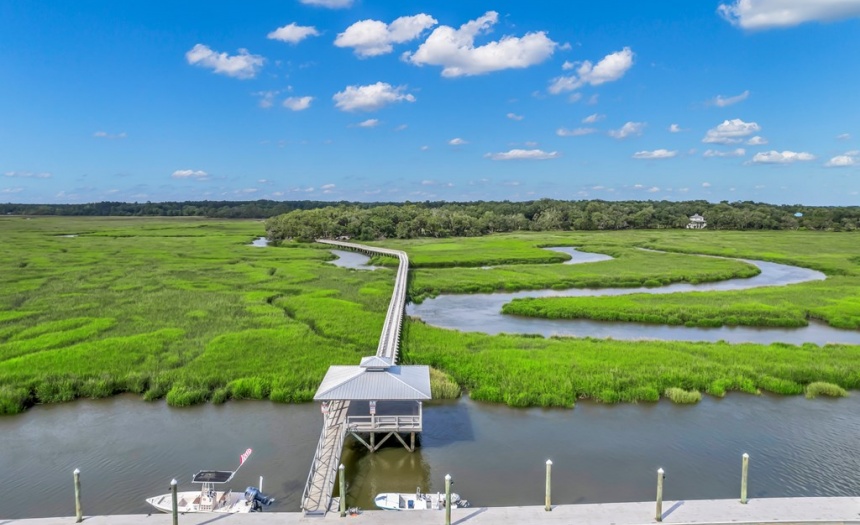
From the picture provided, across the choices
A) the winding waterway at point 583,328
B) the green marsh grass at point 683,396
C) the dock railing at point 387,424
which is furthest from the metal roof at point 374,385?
the winding waterway at point 583,328

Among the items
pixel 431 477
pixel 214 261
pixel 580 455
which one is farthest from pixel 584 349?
pixel 214 261

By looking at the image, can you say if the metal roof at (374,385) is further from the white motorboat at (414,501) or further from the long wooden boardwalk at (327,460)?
the white motorboat at (414,501)

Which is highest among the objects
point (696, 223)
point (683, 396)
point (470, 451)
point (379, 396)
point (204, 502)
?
point (696, 223)

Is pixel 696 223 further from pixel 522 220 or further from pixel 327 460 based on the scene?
pixel 327 460

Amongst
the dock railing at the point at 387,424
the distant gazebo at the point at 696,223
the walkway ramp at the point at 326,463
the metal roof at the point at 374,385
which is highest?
the distant gazebo at the point at 696,223

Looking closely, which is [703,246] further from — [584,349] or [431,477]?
[431,477]

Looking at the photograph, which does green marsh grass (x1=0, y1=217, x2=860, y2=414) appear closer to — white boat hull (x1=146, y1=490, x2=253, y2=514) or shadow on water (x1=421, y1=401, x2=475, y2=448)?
shadow on water (x1=421, y1=401, x2=475, y2=448)

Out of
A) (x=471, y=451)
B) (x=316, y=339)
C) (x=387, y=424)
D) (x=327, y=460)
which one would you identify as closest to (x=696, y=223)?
(x=316, y=339)
